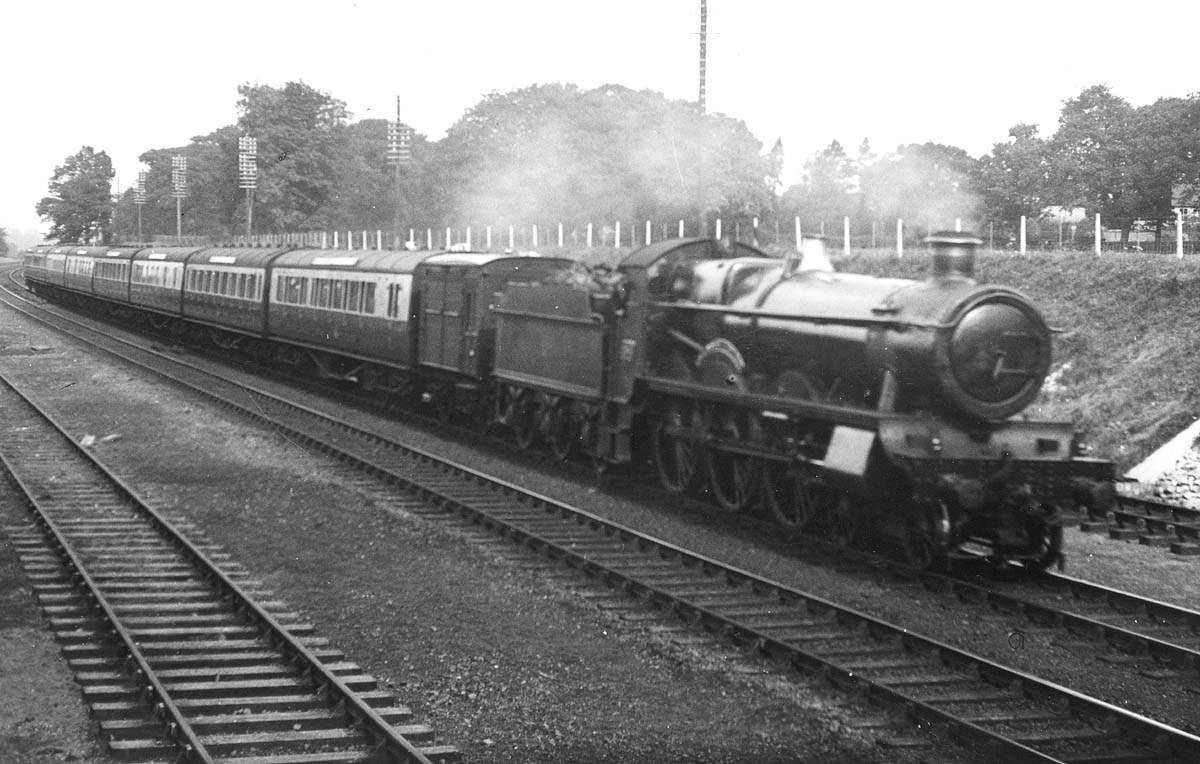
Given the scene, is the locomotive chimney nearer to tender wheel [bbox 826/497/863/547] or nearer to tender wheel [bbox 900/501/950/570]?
tender wheel [bbox 900/501/950/570]

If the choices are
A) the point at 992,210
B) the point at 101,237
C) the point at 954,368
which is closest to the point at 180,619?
→ the point at 954,368

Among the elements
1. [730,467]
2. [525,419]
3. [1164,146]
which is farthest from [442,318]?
[1164,146]

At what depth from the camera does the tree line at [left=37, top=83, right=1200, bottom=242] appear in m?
22.5

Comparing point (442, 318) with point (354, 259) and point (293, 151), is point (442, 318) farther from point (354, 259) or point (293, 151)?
point (293, 151)

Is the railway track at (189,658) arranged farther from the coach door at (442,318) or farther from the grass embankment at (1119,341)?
the grass embankment at (1119,341)

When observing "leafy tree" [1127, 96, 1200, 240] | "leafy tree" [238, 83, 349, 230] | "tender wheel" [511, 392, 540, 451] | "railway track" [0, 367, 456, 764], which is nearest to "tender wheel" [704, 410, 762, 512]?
"tender wheel" [511, 392, 540, 451]

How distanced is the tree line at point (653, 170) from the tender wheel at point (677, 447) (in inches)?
113

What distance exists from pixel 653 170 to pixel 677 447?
23.3 metres

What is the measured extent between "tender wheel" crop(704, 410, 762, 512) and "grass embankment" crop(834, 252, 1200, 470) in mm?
4242

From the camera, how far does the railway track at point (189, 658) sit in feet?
23.2

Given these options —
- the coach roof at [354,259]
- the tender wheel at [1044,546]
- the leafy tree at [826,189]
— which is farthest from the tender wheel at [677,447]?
the leafy tree at [826,189]

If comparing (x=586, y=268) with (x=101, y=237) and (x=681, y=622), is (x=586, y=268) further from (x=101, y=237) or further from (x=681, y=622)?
(x=101, y=237)

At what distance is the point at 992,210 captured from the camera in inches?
1121

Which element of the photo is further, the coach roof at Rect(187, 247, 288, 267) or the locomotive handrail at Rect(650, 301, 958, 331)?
the coach roof at Rect(187, 247, 288, 267)
